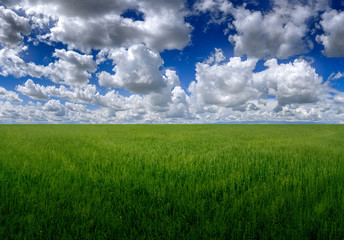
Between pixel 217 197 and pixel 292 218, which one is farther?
pixel 217 197

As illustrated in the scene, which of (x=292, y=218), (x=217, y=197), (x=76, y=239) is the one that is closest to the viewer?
(x=76, y=239)

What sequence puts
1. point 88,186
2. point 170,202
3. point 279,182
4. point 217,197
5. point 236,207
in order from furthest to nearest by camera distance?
point 279,182, point 88,186, point 217,197, point 170,202, point 236,207

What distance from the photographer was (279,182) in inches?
174

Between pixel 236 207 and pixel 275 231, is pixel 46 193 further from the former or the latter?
pixel 275 231

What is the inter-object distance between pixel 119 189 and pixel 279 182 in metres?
3.82

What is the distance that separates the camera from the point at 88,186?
4023 mm

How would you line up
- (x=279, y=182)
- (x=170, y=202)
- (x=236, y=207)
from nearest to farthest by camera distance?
(x=236, y=207), (x=170, y=202), (x=279, y=182)

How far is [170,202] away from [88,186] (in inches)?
76.7

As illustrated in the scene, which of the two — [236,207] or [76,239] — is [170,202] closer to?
[236,207]

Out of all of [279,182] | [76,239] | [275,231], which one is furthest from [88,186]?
[279,182]

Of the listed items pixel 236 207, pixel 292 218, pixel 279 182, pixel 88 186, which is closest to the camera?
pixel 292 218

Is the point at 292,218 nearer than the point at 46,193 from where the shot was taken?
Yes

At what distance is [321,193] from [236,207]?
7.32 ft

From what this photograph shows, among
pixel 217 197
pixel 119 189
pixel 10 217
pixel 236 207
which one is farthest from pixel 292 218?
pixel 10 217
